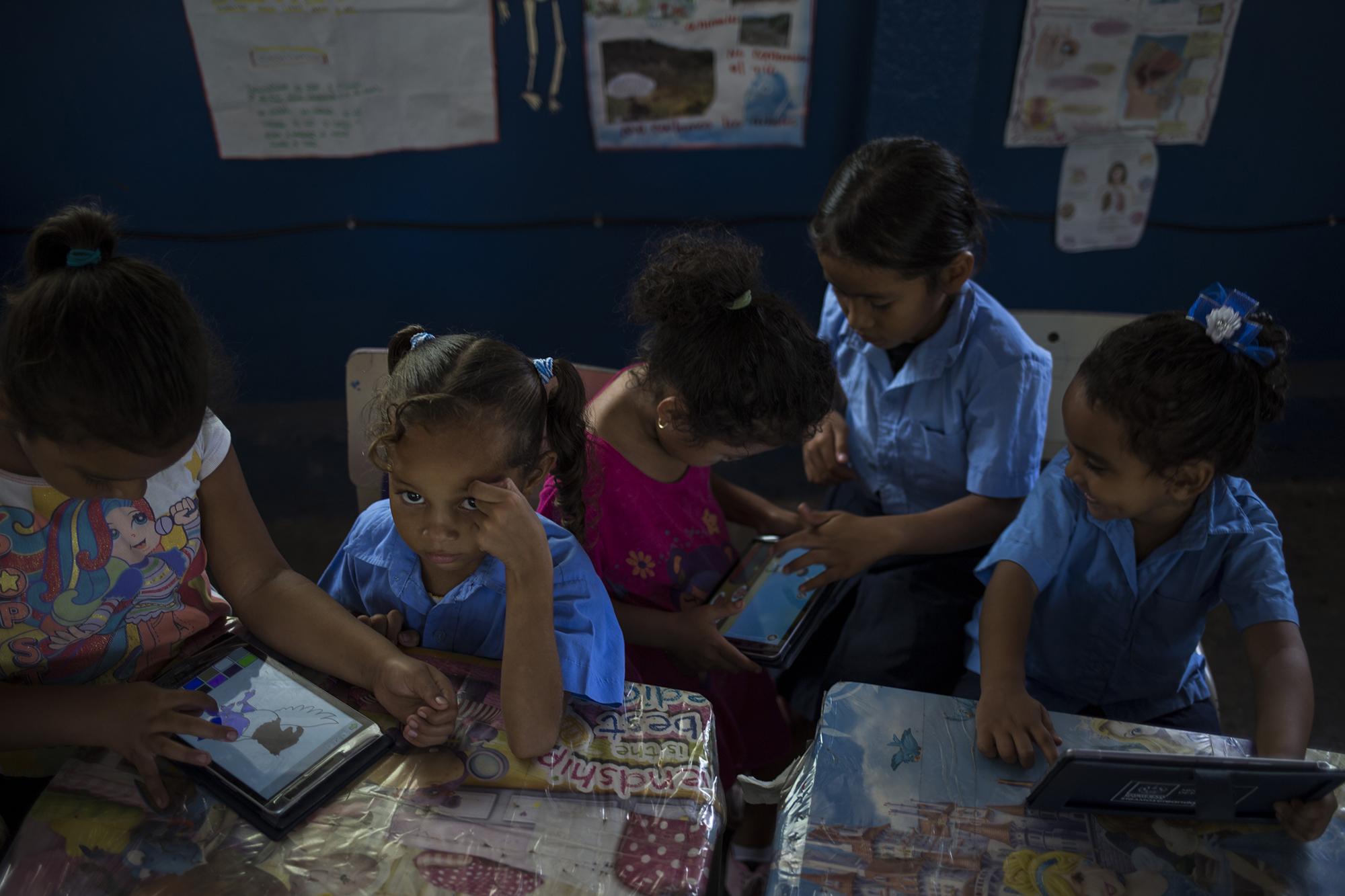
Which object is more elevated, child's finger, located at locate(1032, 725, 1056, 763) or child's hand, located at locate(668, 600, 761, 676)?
child's finger, located at locate(1032, 725, 1056, 763)

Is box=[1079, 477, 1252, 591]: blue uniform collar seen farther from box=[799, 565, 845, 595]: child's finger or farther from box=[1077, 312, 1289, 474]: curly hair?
box=[799, 565, 845, 595]: child's finger

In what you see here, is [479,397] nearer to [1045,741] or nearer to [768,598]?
[768,598]

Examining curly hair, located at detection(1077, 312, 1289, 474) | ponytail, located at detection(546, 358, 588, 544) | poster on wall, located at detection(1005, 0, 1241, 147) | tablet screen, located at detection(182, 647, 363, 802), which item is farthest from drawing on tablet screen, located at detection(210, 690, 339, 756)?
poster on wall, located at detection(1005, 0, 1241, 147)

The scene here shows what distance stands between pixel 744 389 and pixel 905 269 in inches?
16.2

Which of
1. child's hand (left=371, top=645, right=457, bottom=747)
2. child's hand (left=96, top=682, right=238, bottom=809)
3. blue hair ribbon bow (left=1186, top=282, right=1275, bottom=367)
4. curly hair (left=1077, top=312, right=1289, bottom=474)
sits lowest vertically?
child's hand (left=371, top=645, right=457, bottom=747)

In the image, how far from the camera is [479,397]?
4.05 ft

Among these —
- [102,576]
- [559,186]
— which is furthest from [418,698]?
[559,186]

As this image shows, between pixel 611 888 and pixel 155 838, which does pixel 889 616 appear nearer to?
pixel 611 888

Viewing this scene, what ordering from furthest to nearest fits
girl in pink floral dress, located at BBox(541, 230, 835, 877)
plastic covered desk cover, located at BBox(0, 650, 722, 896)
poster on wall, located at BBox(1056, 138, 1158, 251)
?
1. poster on wall, located at BBox(1056, 138, 1158, 251)
2. girl in pink floral dress, located at BBox(541, 230, 835, 877)
3. plastic covered desk cover, located at BBox(0, 650, 722, 896)

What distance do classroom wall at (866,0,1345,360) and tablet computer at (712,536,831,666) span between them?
1426 millimetres

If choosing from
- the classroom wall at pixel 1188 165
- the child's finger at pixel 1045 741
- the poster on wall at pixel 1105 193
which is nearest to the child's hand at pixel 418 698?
the child's finger at pixel 1045 741

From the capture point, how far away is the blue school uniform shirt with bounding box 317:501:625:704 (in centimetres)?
122

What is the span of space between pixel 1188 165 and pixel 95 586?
296 cm

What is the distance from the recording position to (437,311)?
9.32 ft
